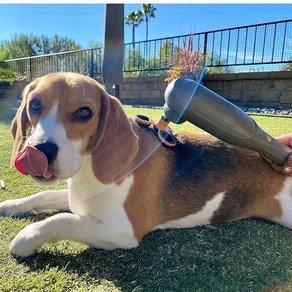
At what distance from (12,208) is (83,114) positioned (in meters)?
1.08

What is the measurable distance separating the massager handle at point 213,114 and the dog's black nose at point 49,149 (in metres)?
0.94

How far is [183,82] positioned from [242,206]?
1065 mm

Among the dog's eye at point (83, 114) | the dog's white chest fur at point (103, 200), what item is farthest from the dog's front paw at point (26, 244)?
the dog's eye at point (83, 114)

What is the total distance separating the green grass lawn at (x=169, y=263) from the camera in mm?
1812

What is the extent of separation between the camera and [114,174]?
2.15 meters

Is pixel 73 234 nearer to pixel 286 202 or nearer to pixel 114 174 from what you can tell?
pixel 114 174

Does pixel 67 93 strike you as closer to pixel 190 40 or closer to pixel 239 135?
pixel 239 135

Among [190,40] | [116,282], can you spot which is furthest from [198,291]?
[190,40]

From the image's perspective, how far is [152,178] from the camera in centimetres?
250

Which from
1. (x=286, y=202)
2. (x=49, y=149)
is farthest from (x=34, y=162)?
(x=286, y=202)

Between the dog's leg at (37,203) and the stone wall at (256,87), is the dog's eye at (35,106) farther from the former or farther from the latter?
the stone wall at (256,87)

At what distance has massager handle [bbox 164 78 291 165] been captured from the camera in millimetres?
2297

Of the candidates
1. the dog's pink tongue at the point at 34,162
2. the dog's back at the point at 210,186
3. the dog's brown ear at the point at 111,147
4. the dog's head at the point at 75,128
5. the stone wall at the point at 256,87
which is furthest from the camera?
the stone wall at the point at 256,87

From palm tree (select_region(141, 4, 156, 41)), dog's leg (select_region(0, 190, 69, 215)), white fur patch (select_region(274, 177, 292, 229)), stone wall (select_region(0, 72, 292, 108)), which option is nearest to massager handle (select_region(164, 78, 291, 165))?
white fur patch (select_region(274, 177, 292, 229))
